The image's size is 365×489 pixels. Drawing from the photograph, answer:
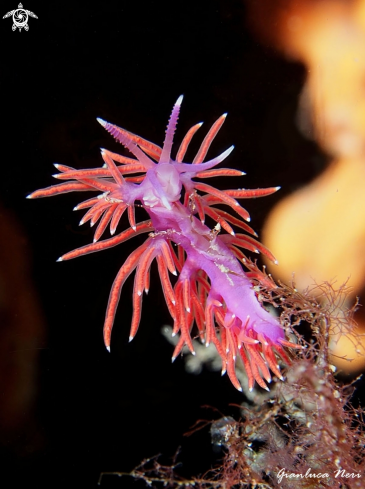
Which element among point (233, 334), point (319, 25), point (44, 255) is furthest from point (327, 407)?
point (319, 25)

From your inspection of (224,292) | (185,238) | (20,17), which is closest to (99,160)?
(185,238)

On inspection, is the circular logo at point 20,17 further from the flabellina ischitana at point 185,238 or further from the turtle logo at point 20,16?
the flabellina ischitana at point 185,238

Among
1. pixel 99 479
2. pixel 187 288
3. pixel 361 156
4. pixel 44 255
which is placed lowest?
pixel 99 479

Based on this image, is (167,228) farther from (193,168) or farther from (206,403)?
(206,403)

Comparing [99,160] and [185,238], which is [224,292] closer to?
[185,238]

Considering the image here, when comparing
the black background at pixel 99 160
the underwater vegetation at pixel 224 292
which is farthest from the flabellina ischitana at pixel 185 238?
the black background at pixel 99 160
